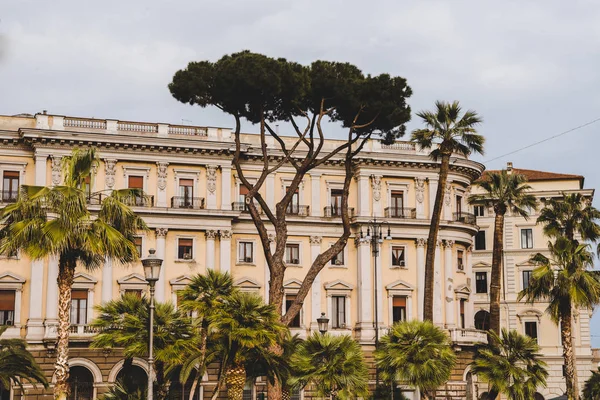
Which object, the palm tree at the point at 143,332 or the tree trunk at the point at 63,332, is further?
the palm tree at the point at 143,332

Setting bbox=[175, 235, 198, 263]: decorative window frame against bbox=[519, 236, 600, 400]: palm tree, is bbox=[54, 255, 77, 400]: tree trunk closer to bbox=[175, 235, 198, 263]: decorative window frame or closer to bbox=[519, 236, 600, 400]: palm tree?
bbox=[519, 236, 600, 400]: palm tree

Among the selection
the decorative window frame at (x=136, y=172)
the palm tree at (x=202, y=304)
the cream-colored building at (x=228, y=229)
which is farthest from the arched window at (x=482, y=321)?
the palm tree at (x=202, y=304)

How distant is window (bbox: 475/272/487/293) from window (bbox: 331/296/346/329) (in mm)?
15694

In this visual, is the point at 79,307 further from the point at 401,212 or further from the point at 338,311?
the point at 401,212

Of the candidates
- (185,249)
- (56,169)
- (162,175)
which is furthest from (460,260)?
(56,169)

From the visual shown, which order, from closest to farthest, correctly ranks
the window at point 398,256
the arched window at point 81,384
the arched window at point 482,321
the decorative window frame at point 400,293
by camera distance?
1. the arched window at point 81,384
2. the decorative window frame at point 400,293
3. the window at point 398,256
4. the arched window at point 482,321

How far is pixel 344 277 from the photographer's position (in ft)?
178

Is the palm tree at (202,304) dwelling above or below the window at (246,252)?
below

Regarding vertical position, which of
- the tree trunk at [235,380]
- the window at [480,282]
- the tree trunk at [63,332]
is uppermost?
the window at [480,282]

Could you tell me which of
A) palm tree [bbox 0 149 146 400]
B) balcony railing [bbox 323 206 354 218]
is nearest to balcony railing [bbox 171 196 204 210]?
balcony railing [bbox 323 206 354 218]

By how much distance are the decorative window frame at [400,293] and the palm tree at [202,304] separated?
24.5m

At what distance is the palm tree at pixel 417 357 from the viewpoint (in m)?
33.1

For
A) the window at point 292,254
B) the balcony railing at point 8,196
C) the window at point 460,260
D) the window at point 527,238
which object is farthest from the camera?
the window at point 527,238

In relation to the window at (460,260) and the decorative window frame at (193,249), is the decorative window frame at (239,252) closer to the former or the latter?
the decorative window frame at (193,249)
